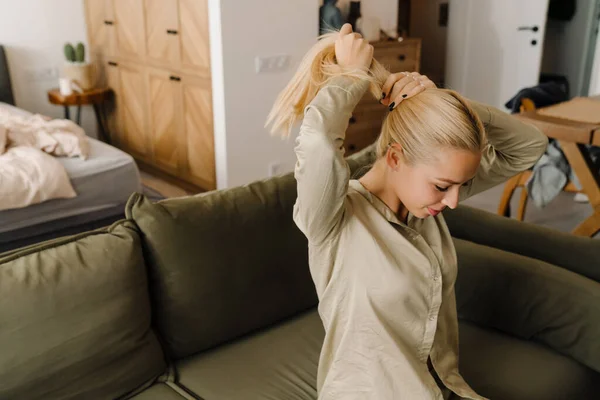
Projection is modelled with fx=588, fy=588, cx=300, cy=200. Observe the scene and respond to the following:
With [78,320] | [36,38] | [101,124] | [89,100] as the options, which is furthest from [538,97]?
[36,38]

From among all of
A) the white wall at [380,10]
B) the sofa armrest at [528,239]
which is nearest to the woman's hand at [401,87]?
the sofa armrest at [528,239]

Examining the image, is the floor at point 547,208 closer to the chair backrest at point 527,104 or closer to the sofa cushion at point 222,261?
the chair backrest at point 527,104

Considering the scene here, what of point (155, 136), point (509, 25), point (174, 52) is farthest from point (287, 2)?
point (509, 25)

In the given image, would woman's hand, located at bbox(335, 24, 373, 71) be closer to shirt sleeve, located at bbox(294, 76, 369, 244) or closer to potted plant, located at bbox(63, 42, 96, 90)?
shirt sleeve, located at bbox(294, 76, 369, 244)

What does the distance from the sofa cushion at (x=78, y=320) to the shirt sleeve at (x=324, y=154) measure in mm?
638

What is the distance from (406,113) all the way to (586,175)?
2.19 m

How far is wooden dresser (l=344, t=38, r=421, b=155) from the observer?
4.32 metres

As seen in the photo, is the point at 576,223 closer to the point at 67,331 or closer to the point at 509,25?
the point at 509,25

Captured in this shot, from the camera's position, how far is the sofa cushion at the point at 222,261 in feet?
5.35

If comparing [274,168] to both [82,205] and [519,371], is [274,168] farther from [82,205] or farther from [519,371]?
[519,371]

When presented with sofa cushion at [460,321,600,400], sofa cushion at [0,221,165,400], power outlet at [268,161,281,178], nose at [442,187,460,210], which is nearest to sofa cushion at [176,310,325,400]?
sofa cushion at [0,221,165,400]

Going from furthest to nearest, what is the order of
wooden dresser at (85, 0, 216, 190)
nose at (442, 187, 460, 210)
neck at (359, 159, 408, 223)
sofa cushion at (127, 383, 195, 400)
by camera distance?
wooden dresser at (85, 0, 216, 190)
sofa cushion at (127, 383, 195, 400)
neck at (359, 159, 408, 223)
nose at (442, 187, 460, 210)

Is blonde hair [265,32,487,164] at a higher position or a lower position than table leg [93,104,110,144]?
higher

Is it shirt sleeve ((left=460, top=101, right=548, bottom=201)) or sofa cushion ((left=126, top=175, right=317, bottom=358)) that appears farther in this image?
sofa cushion ((left=126, top=175, right=317, bottom=358))
